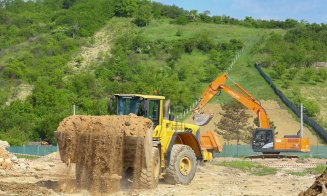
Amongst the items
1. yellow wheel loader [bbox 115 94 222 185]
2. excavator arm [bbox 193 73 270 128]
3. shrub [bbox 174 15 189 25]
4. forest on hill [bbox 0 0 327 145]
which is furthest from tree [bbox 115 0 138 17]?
yellow wheel loader [bbox 115 94 222 185]

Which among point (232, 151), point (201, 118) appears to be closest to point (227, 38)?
point (232, 151)

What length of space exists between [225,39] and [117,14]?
1186 inches

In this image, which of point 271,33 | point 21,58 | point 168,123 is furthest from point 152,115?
point 271,33

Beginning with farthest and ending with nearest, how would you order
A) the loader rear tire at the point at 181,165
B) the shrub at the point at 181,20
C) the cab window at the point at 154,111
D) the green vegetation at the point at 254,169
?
the shrub at the point at 181,20, the green vegetation at the point at 254,169, the cab window at the point at 154,111, the loader rear tire at the point at 181,165

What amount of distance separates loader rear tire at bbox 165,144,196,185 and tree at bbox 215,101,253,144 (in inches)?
1394

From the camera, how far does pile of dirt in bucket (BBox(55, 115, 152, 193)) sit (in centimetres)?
1711

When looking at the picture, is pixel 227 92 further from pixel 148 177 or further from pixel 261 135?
pixel 148 177

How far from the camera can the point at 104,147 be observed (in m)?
17.1

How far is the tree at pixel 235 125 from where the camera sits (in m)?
55.7

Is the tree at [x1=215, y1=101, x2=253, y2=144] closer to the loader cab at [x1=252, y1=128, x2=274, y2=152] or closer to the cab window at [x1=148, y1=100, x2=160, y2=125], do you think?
the loader cab at [x1=252, y1=128, x2=274, y2=152]

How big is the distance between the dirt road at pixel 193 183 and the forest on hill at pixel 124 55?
1215 inches

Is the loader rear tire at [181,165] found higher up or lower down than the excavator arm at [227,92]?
lower down

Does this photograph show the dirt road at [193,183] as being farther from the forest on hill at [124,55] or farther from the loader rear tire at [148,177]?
the forest on hill at [124,55]

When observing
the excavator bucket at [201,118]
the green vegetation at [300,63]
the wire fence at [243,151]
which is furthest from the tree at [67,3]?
the excavator bucket at [201,118]
